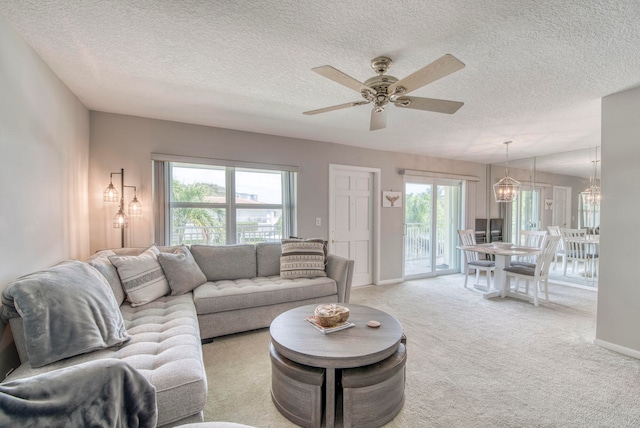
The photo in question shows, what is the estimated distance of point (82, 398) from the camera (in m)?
0.88

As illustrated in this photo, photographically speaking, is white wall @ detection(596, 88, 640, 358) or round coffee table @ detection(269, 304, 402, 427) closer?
round coffee table @ detection(269, 304, 402, 427)

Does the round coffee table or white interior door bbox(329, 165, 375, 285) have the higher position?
white interior door bbox(329, 165, 375, 285)

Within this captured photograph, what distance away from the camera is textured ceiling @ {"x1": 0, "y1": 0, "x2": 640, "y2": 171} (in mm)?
1509

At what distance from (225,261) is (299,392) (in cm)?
192

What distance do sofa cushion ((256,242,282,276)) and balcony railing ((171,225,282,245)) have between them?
51 cm

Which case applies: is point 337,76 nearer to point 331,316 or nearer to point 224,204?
point 331,316

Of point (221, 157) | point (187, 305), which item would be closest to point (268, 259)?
point (187, 305)

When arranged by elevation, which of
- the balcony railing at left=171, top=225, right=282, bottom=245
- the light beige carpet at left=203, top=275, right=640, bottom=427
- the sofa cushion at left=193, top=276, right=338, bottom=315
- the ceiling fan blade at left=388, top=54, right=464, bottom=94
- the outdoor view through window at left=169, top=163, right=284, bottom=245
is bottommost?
the light beige carpet at left=203, top=275, right=640, bottom=427

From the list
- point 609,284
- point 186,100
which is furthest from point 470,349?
point 186,100

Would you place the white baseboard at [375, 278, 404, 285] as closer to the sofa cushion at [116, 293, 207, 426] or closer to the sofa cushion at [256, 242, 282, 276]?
the sofa cushion at [256, 242, 282, 276]

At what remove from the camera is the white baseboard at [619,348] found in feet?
8.00

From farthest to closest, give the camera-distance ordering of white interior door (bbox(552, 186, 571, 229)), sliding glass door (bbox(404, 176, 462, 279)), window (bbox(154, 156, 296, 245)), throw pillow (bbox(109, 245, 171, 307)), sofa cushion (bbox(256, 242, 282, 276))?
1. sliding glass door (bbox(404, 176, 462, 279))
2. white interior door (bbox(552, 186, 571, 229))
3. window (bbox(154, 156, 296, 245))
4. sofa cushion (bbox(256, 242, 282, 276))
5. throw pillow (bbox(109, 245, 171, 307))

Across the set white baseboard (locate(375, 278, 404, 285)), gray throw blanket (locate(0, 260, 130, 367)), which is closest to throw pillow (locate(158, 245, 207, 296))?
gray throw blanket (locate(0, 260, 130, 367))

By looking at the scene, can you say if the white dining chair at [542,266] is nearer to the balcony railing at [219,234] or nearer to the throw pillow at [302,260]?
the throw pillow at [302,260]
